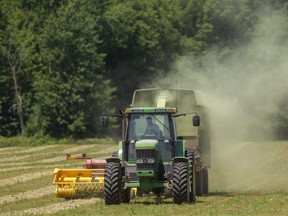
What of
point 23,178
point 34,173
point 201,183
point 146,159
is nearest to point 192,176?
point 146,159

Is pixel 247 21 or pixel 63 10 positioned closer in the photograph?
pixel 63 10

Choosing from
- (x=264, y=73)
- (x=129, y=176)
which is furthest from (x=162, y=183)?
(x=264, y=73)

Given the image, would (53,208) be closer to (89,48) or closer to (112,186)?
(112,186)

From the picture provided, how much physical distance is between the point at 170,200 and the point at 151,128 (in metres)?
2.44

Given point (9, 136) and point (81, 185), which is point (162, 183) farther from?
point (9, 136)

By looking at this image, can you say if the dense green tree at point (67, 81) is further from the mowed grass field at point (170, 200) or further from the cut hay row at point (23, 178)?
the cut hay row at point (23, 178)

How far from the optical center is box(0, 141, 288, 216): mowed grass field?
28.3 metres

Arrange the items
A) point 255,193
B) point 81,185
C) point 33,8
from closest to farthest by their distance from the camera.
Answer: point 81,185, point 255,193, point 33,8

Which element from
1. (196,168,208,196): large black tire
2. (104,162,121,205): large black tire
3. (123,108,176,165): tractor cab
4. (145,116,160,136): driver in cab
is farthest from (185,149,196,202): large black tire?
(196,168,208,196): large black tire

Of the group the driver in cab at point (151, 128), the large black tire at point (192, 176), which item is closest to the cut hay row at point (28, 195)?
the driver in cab at point (151, 128)

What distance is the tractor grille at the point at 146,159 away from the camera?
98.3 feet

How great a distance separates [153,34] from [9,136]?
73.4 feet

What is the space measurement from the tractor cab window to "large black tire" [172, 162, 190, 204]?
1676mm

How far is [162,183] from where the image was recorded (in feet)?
99.4
